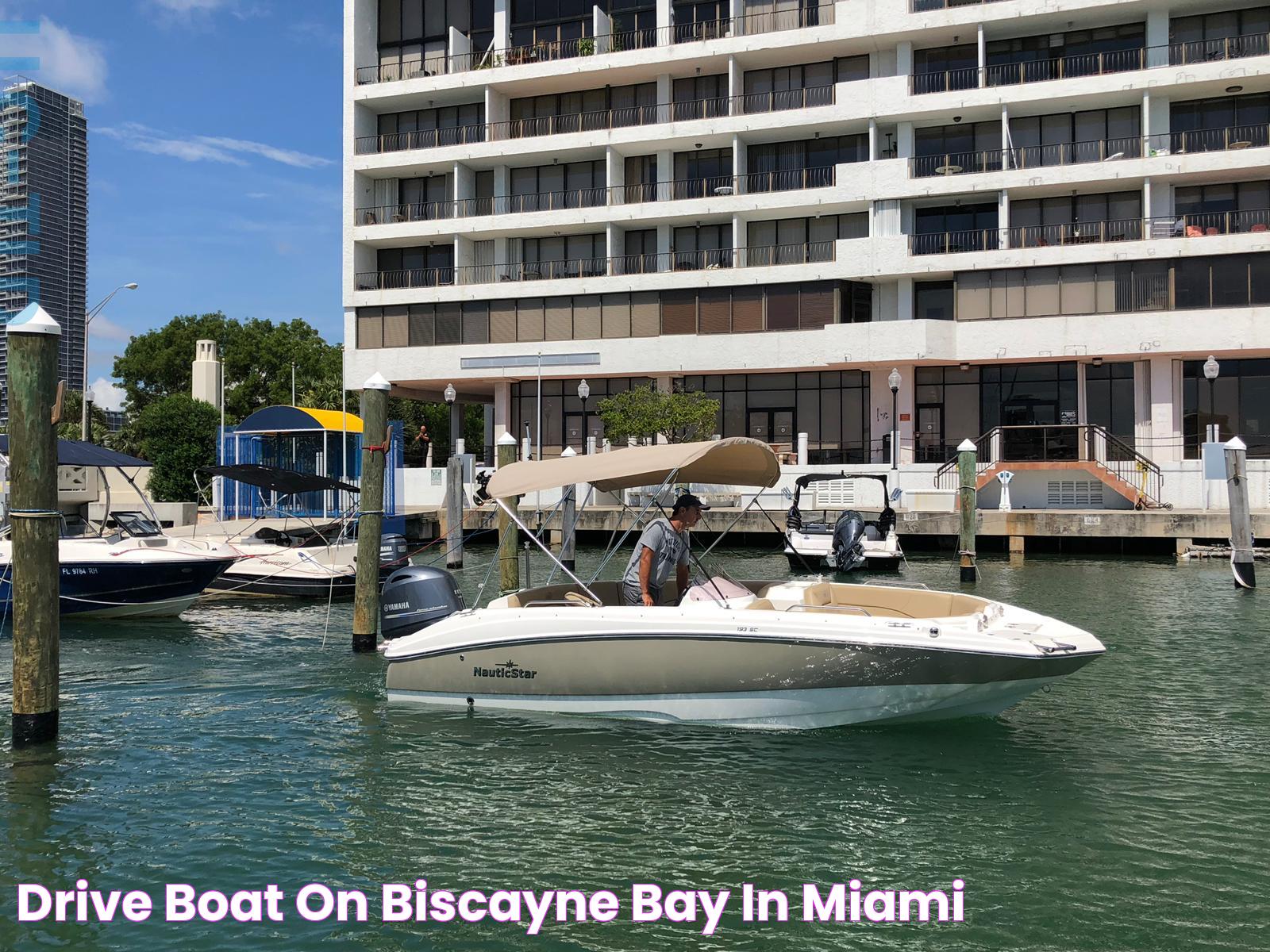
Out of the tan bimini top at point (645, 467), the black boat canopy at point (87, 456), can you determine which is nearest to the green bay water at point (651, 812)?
the tan bimini top at point (645, 467)

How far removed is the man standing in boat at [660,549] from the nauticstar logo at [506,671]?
1.31m

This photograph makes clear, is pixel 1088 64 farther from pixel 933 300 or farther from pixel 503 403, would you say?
pixel 503 403

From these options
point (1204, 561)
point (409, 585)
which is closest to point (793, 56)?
point (1204, 561)

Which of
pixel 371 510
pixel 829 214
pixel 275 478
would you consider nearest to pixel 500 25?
pixel 829 214

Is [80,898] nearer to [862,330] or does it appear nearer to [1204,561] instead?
[1204,561]

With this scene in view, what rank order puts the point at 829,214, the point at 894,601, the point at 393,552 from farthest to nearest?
the point at 829,214, the point at 393,552, the point at 894,601

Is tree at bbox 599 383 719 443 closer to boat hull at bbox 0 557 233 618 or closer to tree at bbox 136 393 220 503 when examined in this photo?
A: tree at bbox 136 393 220 503

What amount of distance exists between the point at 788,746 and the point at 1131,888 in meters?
3.67

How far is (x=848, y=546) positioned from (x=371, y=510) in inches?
548

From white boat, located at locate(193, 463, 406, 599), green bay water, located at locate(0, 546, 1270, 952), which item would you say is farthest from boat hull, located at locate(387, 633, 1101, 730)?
white boat, located at locate(193, 463, 406, 599)

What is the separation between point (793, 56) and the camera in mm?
Answer: 44750

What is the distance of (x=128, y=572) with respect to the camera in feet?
60.2

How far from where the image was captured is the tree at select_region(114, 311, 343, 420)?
7288 centimetres

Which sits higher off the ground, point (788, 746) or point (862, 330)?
point (862, 330)
